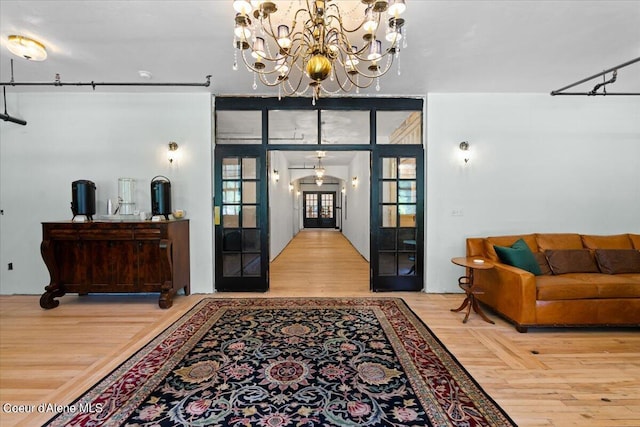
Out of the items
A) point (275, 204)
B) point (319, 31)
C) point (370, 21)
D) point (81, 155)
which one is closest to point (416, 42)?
point (370, 21)

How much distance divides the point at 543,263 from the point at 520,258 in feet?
1.71

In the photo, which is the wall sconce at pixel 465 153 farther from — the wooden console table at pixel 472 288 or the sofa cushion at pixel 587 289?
the sofa cushion at pixel 587 289

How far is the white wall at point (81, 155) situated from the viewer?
14.3 ft

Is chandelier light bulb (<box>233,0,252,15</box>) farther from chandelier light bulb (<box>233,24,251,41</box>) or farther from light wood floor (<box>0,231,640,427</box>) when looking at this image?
light wood floor (<box>0,231,640,427</box>)

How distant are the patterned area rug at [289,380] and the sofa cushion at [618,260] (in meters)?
2.54

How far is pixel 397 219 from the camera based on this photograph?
14.9 ft

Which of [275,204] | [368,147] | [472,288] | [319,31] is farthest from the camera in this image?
[275,204]

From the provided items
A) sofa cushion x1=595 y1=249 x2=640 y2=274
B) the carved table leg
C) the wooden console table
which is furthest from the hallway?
sofa cushion x1=595 y1=249 x2=640 y2=274

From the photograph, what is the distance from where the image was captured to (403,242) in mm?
4551

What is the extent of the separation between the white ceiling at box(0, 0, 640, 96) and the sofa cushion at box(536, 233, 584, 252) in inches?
83.1

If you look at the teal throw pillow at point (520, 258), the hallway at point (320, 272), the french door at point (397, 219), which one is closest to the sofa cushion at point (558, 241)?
the teal throw pillow at point (520, 258)

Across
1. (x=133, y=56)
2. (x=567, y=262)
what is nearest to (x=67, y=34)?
(x=133, y=56)

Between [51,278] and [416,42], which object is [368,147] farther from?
[51,278]

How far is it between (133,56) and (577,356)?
541 centimetres
